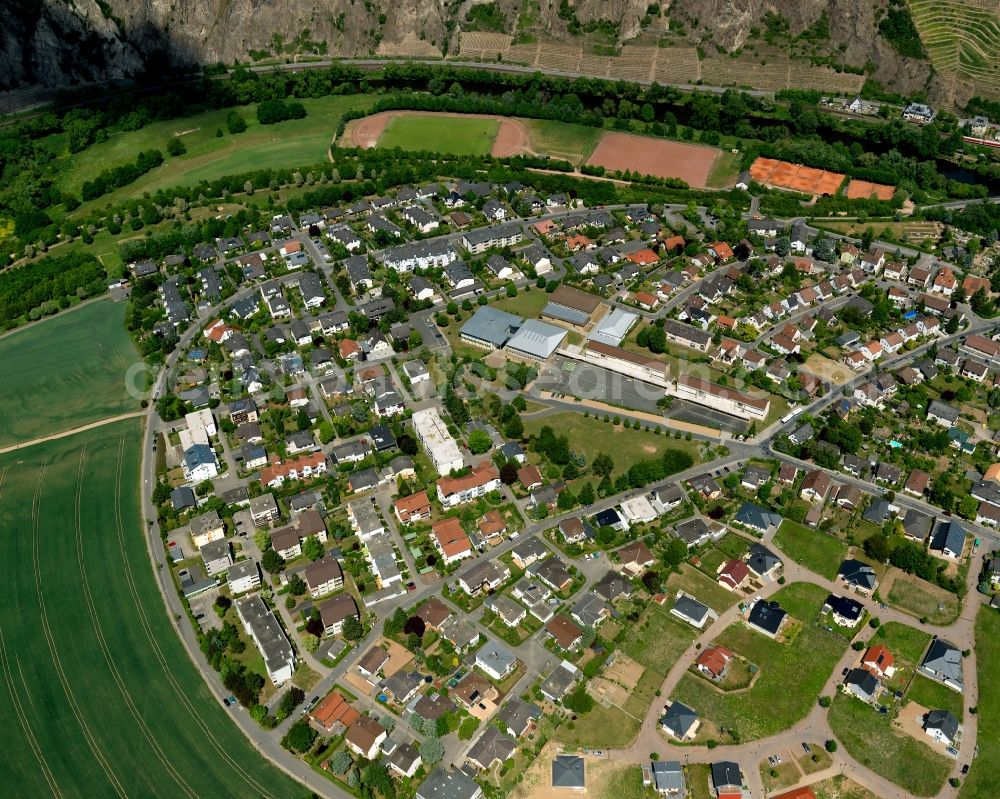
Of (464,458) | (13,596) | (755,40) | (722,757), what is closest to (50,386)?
(13,596)

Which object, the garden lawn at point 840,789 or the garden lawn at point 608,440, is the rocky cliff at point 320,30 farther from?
the garden lawn at point 840,789

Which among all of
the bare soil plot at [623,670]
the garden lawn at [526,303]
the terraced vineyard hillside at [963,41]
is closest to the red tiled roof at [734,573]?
the bare soil plot at [623,670]

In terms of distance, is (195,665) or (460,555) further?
(460,555)

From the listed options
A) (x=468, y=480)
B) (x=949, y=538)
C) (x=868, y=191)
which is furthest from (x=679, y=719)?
(x=868, y=191)

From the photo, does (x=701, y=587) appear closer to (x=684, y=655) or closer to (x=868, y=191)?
(x=684, y=655)

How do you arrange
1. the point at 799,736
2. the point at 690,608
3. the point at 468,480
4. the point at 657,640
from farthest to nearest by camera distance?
the point at 468,480 < the point at 690,608 < the point at 657,640 < the point at 799,736

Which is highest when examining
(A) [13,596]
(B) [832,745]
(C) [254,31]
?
(C) [254,31]

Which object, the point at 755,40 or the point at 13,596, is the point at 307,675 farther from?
the point at 755,40

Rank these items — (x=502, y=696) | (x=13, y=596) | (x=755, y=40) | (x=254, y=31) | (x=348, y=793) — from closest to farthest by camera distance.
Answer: (x=348, y=793)
(x=502, y=696)
(x=13, y=596)
(x=755, y=40)
(x=254, y=31)
